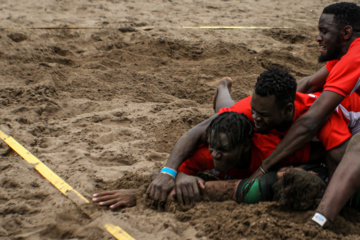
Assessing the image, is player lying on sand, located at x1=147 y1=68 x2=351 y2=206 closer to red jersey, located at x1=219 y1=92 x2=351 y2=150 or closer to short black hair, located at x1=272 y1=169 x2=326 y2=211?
red jersey, located at x1=219 y1=92 x2=351 y2=150

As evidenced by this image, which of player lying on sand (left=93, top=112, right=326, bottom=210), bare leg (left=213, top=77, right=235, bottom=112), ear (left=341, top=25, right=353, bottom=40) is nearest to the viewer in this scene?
player lying on sand (left=93, top=112, right=326, bottom=210)

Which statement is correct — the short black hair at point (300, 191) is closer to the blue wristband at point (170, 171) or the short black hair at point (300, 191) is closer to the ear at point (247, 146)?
the ear at point (247, 146)

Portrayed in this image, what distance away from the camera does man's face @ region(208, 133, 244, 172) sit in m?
2.66

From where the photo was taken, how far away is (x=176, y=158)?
290 centimetres

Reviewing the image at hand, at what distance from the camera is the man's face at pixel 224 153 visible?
8.71 feet

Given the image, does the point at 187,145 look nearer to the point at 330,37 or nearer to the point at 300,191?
the point at 300,191

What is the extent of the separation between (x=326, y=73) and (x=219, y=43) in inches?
106

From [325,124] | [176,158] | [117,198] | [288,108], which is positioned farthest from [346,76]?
[117,198]

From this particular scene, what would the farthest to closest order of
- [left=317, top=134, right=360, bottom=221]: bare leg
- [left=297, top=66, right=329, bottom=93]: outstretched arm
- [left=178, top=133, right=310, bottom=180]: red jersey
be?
[left=297, top=66, right=329, bottom=93]: outstretched arm < [left=178, top=133, right=310, bottom=180]: red jersey < [left=317, top=134, right=360, bottom=221]: bare leg

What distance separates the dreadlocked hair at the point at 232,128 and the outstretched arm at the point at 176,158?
15 centimetres

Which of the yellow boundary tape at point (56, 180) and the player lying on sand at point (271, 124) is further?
the player lying on sand at point (271, 124)

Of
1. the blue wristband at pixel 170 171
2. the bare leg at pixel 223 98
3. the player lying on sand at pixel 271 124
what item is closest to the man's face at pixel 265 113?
the player lying on sand at pixel 271 124

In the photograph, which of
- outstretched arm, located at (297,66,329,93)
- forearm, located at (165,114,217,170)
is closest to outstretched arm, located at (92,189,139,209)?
→ forearm, located at (165,114,217,170)

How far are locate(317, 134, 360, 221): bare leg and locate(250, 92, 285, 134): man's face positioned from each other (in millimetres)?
519
